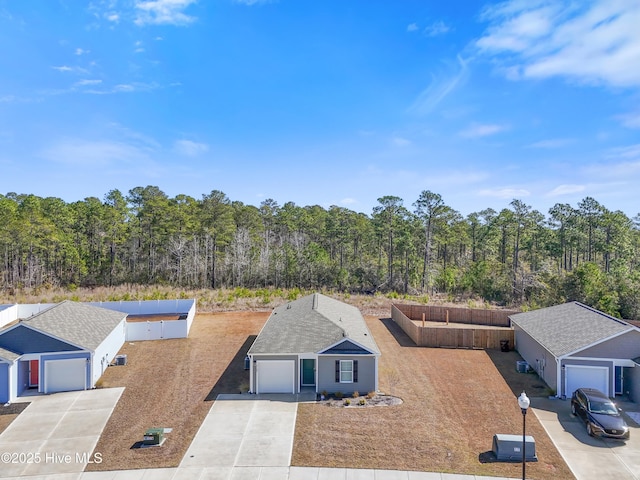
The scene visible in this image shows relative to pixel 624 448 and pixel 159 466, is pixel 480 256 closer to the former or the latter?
pixel 624 448

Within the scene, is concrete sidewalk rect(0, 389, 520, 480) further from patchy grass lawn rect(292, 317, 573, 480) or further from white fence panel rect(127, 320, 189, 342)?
white fence panel rect(127, 320, 189, 342)

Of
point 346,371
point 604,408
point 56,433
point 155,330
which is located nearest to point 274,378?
point 346,371

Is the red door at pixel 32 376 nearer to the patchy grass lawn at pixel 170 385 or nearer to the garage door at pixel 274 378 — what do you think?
the patchy grass lawn at pixel 170 385

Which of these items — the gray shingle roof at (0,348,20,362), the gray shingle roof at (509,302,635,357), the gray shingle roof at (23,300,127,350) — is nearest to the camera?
the gray shingle roof at (0,348,20,362)

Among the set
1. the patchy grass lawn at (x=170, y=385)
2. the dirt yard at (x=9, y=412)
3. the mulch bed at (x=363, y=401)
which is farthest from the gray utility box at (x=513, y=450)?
the dirt yard at (x=9, y=412)

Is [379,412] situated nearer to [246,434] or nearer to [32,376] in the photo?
[246,434]

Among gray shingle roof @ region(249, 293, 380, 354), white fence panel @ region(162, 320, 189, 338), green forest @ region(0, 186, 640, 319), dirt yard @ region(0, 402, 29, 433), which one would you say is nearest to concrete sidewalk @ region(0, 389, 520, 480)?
dirt yard @ region(0, 402, 29, 433)
